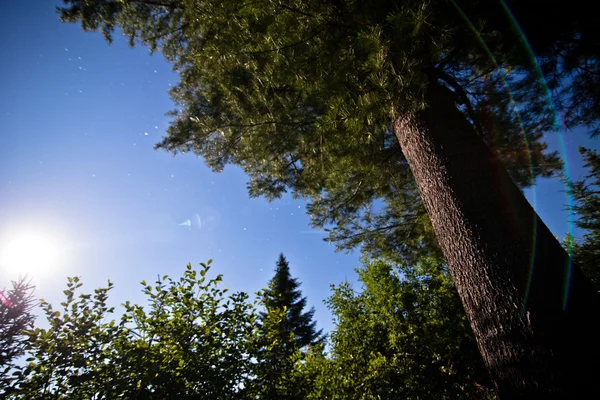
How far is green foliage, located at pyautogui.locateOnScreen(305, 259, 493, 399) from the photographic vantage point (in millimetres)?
5711

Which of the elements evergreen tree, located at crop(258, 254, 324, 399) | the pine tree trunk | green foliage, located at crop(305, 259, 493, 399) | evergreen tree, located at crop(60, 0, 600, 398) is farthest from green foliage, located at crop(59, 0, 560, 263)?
green foliage, located at crop(305, 259, 493, 399)

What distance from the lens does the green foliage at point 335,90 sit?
211 centimetres

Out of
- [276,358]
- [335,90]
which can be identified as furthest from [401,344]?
[335,90]

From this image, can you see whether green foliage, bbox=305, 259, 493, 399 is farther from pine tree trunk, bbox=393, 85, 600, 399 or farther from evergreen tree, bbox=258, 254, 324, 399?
pine tree trunk, bbox=393, 85, 600, 399

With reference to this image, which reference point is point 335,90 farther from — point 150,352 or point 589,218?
point 589,218

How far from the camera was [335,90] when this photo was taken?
2.42 m

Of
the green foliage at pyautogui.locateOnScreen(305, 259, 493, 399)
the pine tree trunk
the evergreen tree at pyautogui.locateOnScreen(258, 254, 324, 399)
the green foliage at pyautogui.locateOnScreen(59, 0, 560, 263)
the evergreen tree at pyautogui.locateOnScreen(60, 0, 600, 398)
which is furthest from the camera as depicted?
the green foliage at pyautogui.locateOnScreen(305, 259, 493, 399)

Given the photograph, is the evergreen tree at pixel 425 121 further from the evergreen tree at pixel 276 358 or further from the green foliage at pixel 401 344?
the green foliage at pixel 401 344

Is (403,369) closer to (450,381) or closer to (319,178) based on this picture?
(450,381)

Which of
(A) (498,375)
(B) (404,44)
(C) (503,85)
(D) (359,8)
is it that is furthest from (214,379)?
(C) (503,85)

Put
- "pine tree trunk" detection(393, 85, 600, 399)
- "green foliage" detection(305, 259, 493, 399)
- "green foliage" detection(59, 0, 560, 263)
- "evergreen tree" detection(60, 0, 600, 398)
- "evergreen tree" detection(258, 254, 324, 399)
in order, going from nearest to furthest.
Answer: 1. "pine tree trunk" detection(393, 85, 600, 399)
2. "evergreen tree" detection(60, 0, 600, 398)
3. "green foliage" detection(59, 0, 560, 263)
4. "evergreen tree" detection(258, 254, 324, 399)
5. "green foliage" detection(305, 259, 493, 399)

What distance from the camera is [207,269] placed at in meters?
3.05

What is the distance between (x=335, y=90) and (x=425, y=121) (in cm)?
94

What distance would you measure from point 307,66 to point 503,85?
3.02 m
